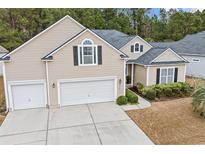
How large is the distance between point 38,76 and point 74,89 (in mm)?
2611

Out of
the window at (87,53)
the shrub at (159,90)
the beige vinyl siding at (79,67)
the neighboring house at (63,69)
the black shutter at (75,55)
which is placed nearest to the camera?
the neighboring house at (63,69)

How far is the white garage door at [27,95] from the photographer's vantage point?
41.1 ft

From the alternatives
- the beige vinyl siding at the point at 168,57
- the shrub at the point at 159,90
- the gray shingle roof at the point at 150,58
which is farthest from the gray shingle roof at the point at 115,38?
the shrub at the point at 159,90

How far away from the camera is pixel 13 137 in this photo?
28.9ft

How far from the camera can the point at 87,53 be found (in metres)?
13.0

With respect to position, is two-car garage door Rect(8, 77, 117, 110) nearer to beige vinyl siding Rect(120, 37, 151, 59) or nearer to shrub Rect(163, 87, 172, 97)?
shrub Rect(163, 87, 172, 97)

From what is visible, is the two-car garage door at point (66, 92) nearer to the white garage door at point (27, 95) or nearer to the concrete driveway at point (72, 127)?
the white garage door at point (27, 95)

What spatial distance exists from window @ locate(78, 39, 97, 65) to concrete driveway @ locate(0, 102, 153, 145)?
322cm

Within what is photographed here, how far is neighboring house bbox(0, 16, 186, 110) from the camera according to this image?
12.4 meters

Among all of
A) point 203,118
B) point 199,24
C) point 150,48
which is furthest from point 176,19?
point 203,118

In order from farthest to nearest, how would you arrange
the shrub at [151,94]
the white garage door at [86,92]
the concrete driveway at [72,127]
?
the shrub at [151,94]
the white garage door at [86,92]
the concrete driveway at [72,127]

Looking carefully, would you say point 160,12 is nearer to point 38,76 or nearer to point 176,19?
point 176,19

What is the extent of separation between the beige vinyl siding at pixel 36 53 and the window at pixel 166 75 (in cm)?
865

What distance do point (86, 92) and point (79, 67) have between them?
192 cm
